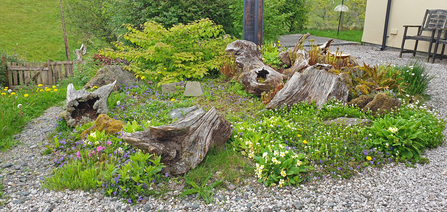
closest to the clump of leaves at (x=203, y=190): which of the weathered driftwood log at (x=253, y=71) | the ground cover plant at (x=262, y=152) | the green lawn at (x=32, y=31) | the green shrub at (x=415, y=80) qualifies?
the ground cover plant at (x=262, y=152)

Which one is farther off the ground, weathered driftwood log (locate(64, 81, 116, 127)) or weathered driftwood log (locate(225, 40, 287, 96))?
weathered driftwood log (locate(225, 40, 287, 96))

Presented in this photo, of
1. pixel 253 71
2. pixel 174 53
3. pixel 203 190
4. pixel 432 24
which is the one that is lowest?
pixel 203 190

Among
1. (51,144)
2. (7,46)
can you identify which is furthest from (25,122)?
(7,46)

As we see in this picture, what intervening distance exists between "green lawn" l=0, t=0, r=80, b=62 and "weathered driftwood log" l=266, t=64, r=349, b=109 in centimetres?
1770

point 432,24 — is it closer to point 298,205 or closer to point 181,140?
point 298,205

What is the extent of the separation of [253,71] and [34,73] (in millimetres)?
7579

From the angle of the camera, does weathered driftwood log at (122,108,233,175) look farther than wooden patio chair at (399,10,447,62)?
No

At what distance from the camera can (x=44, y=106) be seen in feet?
20.2

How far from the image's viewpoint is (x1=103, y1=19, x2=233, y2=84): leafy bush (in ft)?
21.7

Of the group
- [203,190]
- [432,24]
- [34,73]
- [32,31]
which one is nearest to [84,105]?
[203,190]

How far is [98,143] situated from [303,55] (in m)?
4.72

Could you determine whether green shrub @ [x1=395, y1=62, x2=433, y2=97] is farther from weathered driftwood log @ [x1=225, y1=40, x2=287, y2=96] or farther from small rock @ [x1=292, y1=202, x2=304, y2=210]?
small rock @ [x1=292, y1=202, x2=304, y2=210]

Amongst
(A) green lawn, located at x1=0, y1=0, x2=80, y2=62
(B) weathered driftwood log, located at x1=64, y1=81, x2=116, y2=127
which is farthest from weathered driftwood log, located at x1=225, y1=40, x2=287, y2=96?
(A) green lawn, located at x1=0, y1=0, x2=80, y2=62

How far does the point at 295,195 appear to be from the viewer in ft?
10.4
